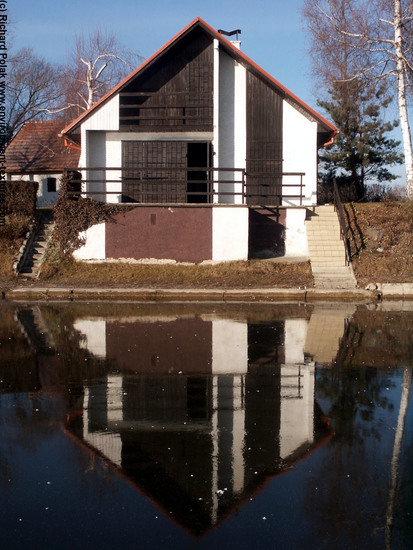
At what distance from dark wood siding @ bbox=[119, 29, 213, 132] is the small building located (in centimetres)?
1076

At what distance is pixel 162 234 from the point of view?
21.9 m

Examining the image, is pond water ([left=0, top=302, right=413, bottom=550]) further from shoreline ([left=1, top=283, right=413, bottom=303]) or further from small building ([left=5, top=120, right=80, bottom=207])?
small building ([left=5, top=120, right=80, bottom=207])

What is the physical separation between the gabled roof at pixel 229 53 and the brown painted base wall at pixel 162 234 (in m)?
5.05

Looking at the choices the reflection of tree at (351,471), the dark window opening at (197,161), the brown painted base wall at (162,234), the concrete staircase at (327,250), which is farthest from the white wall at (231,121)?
the reflection of tree at (351,471)

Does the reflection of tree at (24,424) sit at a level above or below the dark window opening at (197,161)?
below

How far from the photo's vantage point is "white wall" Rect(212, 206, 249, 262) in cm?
2178

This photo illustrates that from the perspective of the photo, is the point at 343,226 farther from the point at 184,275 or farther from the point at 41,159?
the point at 41,159

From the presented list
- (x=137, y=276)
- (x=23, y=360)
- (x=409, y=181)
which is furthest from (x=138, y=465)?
(x=409, y=181)

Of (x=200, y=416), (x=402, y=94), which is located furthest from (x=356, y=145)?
(x=200, y=416)

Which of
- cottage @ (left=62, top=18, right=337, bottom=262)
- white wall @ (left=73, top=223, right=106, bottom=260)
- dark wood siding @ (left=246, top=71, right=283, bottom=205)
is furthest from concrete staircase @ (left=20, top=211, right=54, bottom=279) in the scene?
dark wood siding @ (left=246, top=71, right=283, bottom=205)

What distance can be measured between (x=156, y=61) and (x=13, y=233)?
8.53 metres

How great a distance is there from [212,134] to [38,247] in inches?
318

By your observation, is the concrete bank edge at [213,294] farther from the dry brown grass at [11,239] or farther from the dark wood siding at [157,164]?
the dark wood siding at [157,164]

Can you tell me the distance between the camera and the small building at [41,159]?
34.3 meters
